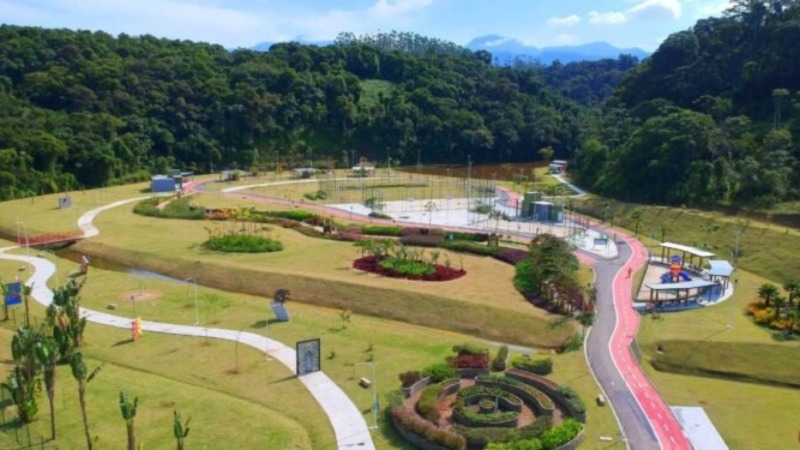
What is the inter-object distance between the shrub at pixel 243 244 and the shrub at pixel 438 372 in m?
32.8

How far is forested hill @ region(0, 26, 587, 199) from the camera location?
111 metres

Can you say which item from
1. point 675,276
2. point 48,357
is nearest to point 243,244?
point 48,357

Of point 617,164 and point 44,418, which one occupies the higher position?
point 617,164

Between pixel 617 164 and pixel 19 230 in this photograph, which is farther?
pixel 617 164

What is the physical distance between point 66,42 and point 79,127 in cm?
3512

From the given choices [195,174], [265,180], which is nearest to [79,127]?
[195,174]

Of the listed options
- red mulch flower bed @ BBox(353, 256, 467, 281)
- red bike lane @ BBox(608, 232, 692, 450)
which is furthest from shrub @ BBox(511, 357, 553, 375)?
red mulch flower bed @ BBox(353, 256, 467, 281)

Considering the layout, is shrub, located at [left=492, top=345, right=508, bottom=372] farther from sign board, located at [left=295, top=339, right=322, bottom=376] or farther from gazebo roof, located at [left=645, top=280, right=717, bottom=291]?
gazebo roof, located at [left=645, top=280, right=717, bottom=291]

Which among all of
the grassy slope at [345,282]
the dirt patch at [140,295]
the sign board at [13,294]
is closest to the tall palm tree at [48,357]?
the sign board at [13,294]

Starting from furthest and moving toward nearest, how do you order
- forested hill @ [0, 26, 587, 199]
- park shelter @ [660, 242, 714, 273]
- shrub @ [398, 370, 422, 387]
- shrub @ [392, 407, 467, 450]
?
forested hill @ [0, 26, 587, 199]
park shelter @ [660, 242, 714, 273]
shrub @ [398, 370, 422, 387]
shrub @ [392, 407, 467, 450]

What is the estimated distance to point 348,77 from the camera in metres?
160

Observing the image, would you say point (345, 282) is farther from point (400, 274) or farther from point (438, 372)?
point (438, 372)

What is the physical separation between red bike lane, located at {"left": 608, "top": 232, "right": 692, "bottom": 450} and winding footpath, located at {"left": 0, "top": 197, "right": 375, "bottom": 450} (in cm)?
1495

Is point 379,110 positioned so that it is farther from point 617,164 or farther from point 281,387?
point 281,387
